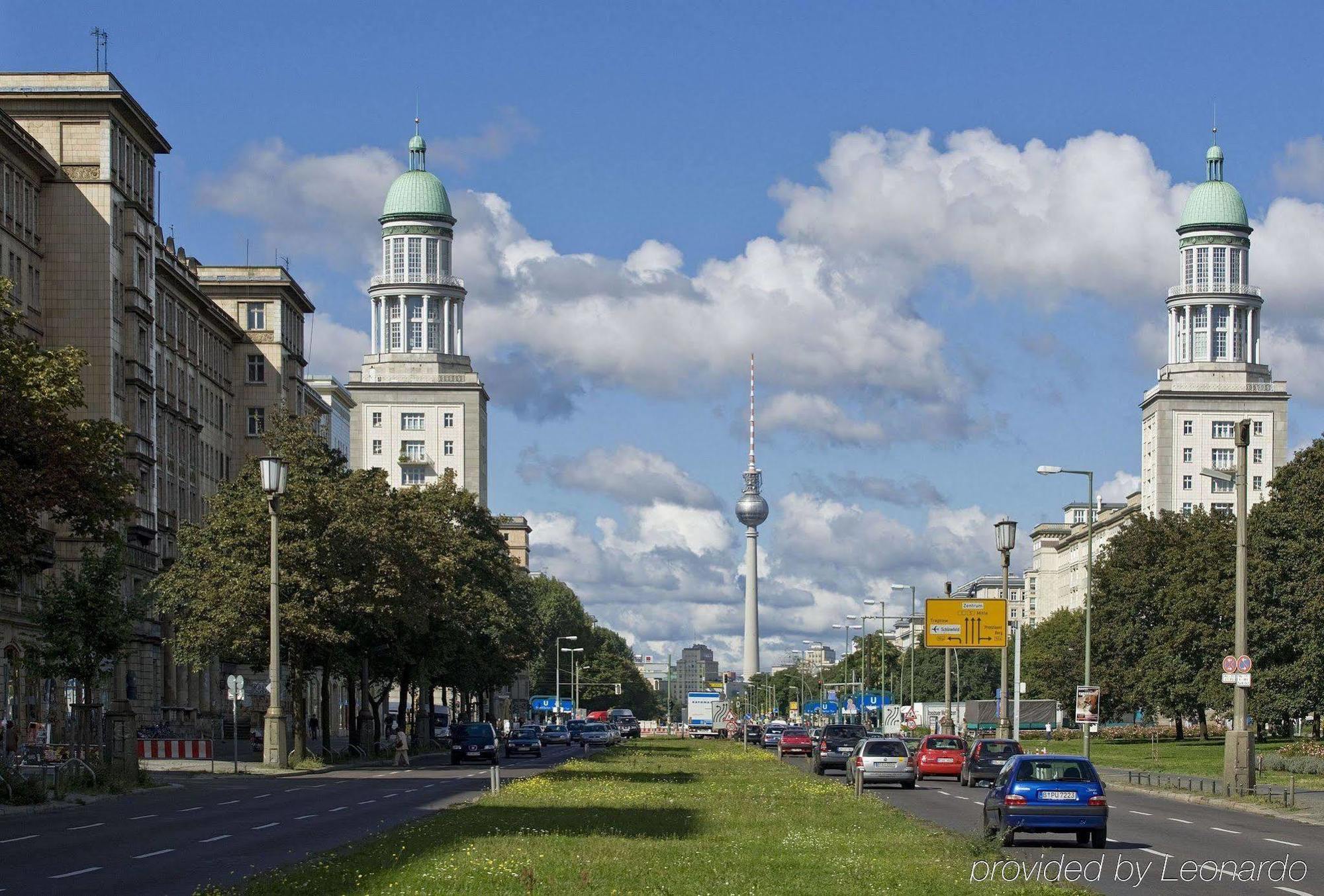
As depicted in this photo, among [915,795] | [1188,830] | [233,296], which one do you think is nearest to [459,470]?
[233,296]

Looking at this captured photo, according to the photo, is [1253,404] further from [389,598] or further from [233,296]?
[389,598]

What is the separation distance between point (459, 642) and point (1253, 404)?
12824 centimetres

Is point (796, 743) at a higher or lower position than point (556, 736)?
higher

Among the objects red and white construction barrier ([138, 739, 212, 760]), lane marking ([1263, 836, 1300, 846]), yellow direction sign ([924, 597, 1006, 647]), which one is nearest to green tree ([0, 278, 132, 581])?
red and white construction barrier ([138, 739, 212, 760])

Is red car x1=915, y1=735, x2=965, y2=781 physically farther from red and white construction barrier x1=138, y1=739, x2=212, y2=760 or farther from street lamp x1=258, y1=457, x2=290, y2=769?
red and white construction barrier x1=138, y1=739, x2=212, y2=760

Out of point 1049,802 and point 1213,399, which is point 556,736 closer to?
point 1049,802

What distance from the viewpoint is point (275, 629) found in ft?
197

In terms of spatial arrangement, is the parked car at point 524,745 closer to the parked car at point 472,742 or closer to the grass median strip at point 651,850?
the parked car at point 472,742

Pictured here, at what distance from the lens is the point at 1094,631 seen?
114 meters

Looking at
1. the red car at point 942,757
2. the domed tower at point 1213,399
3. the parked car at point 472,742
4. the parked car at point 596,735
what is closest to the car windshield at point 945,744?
the red car at point 942,757

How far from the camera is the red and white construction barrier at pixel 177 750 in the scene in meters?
61.7

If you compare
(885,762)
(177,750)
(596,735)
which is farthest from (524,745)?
(885,762)

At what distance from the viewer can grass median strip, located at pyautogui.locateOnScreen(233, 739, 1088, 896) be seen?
67.2 ft

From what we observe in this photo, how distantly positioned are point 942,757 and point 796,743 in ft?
102
